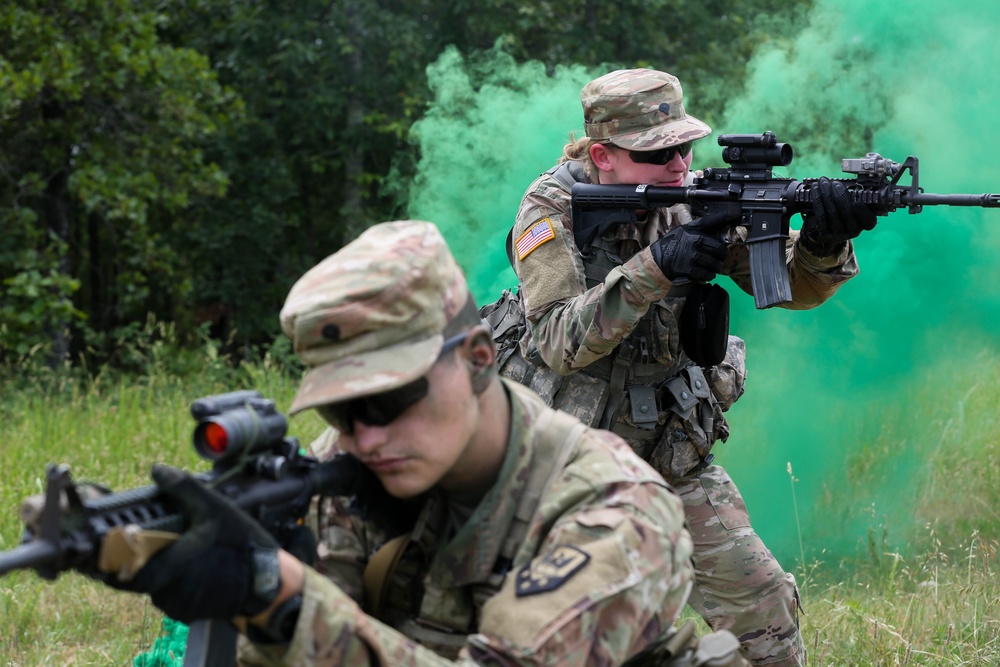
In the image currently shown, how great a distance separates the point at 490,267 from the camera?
23.0 feet

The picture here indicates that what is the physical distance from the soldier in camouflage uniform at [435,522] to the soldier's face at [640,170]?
6.22 feet

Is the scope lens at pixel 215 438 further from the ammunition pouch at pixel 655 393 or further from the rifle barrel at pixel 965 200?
the rifle barrel at pixel 965 200

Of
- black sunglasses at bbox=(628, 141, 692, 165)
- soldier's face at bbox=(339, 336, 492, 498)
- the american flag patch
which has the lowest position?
the american flag patch

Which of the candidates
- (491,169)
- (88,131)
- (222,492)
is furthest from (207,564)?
(88,131)

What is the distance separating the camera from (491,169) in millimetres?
7676

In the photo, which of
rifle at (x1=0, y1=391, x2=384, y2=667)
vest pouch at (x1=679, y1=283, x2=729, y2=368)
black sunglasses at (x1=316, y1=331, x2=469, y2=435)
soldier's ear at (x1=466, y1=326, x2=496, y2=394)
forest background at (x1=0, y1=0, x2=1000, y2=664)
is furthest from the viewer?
forest background at (x1=0, y1=0, x2=1000, y2=664)

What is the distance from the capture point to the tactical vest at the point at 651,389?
4129 mm

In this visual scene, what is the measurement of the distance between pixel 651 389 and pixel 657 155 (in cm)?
80

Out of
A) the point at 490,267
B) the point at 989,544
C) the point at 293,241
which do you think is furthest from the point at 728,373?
the point at 293,241

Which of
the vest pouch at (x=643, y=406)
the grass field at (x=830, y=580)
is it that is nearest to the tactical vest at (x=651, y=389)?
the vest pouch at (x=643, y=406)

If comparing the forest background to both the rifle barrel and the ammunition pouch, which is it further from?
the rifle barrel

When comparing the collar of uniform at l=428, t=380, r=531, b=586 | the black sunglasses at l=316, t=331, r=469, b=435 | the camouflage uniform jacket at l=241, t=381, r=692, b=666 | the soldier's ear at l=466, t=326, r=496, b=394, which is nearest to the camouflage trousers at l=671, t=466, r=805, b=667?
the camouflage uniform jacket at l=241, t=381, r=692, b=666

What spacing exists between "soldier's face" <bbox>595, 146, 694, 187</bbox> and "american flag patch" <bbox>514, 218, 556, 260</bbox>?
1.06 feet

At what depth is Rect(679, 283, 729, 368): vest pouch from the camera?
161 inches
